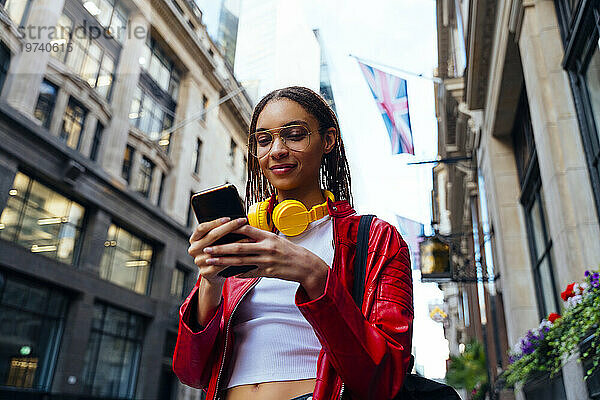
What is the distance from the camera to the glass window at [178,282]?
22109 millimetres

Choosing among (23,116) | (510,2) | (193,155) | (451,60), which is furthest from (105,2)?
(451,60)

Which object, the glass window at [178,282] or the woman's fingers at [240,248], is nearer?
the woman's fingers at [240,248]

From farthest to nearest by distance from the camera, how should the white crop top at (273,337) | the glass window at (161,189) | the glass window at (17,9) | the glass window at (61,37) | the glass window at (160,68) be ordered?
the glass window at (161,189) → the glass window at (160,68) → the glass window at (61,37) → the glass window at (17,9) → the white crop top at (273,337)

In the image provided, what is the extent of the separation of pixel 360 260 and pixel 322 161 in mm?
560

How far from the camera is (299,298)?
3.91ft

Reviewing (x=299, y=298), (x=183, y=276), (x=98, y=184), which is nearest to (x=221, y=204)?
(x=299, y=298)

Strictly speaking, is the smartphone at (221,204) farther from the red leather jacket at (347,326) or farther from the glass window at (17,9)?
Answer: the glass window at (17,9)

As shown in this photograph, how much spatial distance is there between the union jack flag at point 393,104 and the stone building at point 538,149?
66.6 inches

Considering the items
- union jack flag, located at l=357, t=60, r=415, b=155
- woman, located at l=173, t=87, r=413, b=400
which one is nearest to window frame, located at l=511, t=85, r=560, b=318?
union jack flag, located at l=357, t=60, r=415, b=155

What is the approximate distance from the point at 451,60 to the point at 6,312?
67.2ft

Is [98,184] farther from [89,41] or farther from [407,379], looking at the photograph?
[407,379]

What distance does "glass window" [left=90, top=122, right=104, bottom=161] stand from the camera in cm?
1800

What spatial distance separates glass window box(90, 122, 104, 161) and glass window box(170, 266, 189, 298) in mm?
6754

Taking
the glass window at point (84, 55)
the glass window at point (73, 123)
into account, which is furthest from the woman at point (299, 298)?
the glass window at point (73, 123)
